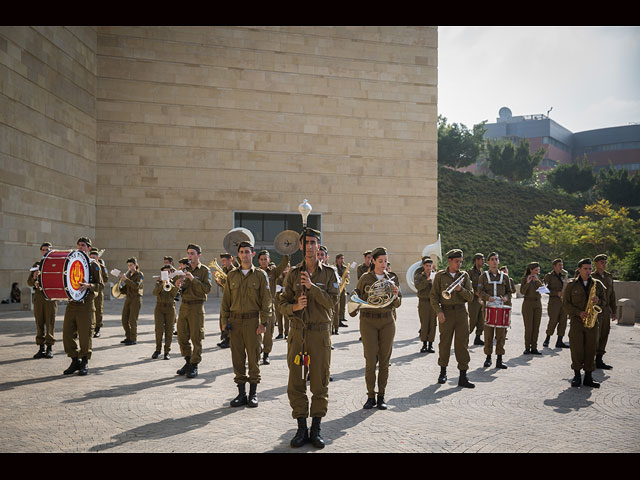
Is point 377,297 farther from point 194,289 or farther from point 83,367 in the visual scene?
point 83,367

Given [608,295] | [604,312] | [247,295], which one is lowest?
[604,312]

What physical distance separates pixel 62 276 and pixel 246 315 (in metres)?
3.64

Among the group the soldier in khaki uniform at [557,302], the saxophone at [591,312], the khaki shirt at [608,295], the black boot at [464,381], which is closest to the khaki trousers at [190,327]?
the black boot at [464,381]

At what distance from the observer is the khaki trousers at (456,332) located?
9.03m

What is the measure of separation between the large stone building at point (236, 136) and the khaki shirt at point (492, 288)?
20.8m

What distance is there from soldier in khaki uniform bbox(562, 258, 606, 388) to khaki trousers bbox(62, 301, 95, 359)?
8177 mm

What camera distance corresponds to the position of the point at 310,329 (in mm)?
6230

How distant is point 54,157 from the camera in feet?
84.5

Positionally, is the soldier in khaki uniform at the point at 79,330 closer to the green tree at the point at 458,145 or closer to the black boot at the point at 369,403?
the black boot at the point at 369,403

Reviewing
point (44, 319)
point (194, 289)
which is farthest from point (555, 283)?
point (44, 319)

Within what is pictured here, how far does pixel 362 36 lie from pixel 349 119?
5.31m
